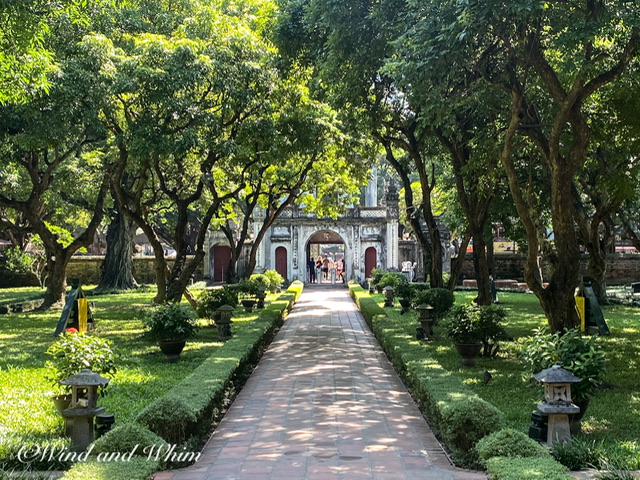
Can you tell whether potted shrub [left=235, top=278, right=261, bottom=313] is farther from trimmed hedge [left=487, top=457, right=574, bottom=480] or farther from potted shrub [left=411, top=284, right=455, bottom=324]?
trimmed hedge [left=487, top=457, right=574, bottom=480]

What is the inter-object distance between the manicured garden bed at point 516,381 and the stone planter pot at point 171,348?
3645mm

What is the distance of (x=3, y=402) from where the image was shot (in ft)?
24.8

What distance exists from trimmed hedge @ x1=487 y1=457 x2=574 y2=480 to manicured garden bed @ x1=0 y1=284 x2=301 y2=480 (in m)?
2.60

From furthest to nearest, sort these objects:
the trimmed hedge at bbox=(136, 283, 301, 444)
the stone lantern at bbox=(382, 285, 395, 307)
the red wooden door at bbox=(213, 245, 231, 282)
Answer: the red wooden door at bbox=(213, 245, 231, 282), the stone lantern at bbox=(382, 285, 395, 307), the trimmed hedge at bbox=(136, 283, 301, 444)

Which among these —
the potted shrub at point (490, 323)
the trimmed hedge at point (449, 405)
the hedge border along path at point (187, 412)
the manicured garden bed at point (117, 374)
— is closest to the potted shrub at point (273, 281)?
the manicured garden bed at point (117, 374)

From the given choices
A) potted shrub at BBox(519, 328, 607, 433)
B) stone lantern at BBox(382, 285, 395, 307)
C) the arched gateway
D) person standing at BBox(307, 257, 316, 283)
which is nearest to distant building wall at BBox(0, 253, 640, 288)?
the arched gateway

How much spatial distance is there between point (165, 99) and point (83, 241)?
8.48 m

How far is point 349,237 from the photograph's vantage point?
35594mm

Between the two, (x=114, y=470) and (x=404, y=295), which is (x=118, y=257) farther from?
(x=114, y=470)

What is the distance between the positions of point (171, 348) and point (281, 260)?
2521 centimetres

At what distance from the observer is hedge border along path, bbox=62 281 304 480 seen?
4664 millimetres

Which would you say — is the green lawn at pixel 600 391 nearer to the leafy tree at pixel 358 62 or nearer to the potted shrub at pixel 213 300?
the potted shrub at pixel 213 300

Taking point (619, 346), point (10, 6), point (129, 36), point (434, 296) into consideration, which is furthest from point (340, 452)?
point (129, 36)

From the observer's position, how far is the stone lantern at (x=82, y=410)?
18.4ft
